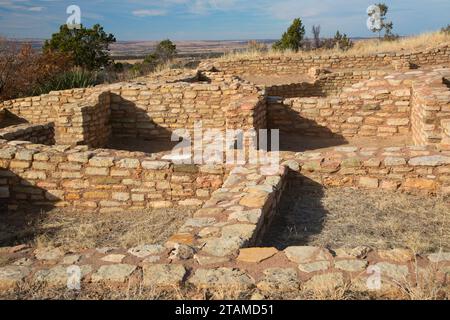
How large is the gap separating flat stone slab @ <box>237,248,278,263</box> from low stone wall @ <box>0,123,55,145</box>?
4.98m

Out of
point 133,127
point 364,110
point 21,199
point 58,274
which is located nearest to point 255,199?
point 58,274

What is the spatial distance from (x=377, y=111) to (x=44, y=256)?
6.78 m

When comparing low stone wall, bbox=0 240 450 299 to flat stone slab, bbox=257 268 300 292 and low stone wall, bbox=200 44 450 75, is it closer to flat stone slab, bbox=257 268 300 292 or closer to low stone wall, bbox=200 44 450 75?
flat stone slab, bbox=257 268 300 292

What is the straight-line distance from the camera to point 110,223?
16.9 feet

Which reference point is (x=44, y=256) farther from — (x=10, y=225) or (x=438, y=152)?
(x=438, y=152)

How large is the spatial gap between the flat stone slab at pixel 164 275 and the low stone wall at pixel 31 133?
4775mm

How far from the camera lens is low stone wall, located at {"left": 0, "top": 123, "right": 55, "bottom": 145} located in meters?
6.97

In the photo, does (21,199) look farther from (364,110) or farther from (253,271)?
(364,110)

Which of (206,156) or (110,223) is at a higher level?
(206,156)

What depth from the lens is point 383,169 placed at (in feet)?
17.2

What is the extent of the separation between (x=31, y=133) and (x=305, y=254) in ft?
19.5
